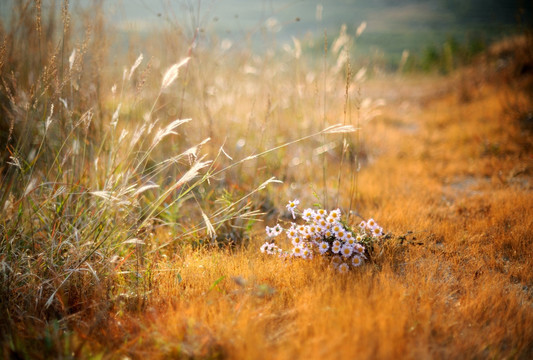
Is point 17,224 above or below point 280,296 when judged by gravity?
above

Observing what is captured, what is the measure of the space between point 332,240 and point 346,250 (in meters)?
0.12

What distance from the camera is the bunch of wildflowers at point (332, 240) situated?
1.96 meters

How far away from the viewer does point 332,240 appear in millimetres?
2053

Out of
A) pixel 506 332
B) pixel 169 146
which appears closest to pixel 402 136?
pixel 169 146

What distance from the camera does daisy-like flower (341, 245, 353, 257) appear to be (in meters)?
1.94

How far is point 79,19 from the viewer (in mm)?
3020

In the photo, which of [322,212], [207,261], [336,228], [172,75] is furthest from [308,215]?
[172,75]

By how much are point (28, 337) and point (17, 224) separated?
0.65 m

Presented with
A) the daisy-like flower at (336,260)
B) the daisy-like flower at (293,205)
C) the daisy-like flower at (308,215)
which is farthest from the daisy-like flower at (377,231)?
the daisy-like flower at (293,205)

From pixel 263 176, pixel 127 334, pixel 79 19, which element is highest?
pixel 79 19

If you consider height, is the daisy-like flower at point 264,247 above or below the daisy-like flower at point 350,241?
below

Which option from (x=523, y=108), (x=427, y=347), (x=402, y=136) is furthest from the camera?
(x=402, y=136)

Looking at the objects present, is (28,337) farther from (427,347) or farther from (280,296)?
(427,347)

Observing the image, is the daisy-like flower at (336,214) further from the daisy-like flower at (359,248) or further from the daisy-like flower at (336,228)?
the daisy-like flower at (359,248)
